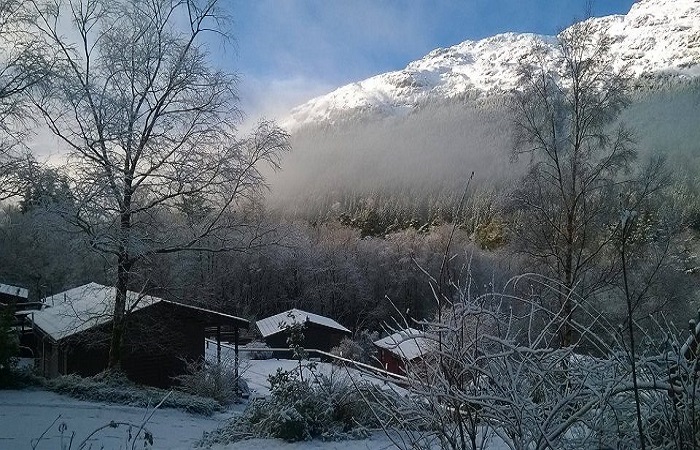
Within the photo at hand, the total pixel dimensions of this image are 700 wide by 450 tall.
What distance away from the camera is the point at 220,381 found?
12.9 m

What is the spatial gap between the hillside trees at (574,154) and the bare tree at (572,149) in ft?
0.06

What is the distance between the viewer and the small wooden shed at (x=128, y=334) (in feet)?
41.8

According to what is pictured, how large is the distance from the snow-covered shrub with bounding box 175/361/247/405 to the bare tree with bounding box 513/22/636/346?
288 inches

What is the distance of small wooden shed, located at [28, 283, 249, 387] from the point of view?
12.8 m

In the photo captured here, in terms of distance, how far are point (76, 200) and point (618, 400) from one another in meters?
10.3

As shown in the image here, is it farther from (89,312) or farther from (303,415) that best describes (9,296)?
(303,415)

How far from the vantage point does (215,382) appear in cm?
1293

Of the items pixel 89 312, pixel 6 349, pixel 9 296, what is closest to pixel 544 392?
pixel 6 349

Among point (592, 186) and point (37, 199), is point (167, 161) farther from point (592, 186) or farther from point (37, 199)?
point (592, 186)

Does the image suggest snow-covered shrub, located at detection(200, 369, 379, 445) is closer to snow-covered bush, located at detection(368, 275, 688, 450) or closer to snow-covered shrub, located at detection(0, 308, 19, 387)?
snow-covered bush, located at detection(368, 275, 688, 450)

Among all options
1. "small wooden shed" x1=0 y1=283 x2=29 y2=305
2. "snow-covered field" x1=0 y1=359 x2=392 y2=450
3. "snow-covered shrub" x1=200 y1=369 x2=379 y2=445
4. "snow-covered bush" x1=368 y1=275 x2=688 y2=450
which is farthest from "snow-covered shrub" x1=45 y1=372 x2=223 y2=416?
"small wooden shed" x1=0 y1=283 x2=29 y2=305

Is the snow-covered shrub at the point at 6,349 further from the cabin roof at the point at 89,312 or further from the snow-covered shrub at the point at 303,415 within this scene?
the snow-covered shrub at the point at 303,415

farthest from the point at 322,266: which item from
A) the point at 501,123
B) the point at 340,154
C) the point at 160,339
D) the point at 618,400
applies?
the point at 340,154

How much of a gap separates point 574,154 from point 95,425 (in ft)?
31.1
